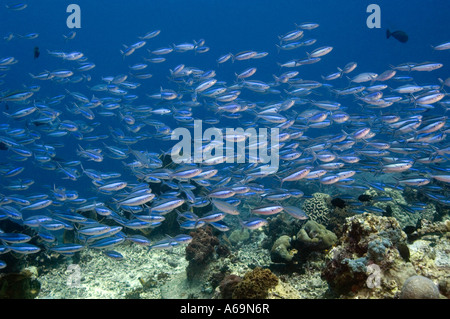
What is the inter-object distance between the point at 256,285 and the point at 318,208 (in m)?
5.35

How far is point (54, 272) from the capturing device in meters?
6.72

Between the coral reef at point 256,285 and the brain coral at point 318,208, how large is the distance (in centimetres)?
474

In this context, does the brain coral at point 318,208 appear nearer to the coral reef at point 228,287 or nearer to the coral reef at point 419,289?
the coral reef at point 228,287

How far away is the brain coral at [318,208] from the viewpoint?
8.08m

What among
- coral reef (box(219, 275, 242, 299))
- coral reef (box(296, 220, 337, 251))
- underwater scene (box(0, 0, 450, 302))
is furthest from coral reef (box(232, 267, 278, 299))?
coral reef (box(296, 220, 337, 251))

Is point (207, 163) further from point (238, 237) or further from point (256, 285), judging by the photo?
point (238, 237)

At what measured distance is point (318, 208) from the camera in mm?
8375

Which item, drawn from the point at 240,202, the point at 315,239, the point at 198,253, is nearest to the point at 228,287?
Answer: the point at 198,253

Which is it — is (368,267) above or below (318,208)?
above

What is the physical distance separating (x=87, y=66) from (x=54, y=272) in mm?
7759

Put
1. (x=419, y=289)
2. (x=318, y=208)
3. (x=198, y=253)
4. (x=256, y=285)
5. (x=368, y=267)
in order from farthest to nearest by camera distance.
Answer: (x=318, y=208) < (x=198, y=253) < (x=256, y=285) < (x=368, y=267) < (x=419, y=289)

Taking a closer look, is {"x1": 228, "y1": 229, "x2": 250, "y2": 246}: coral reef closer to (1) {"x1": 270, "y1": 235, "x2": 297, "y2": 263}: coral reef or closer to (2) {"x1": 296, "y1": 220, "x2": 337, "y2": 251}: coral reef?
(1) {"x1": 270, "y1": 235, "x2": 297, "y2": 263}: coral reef
